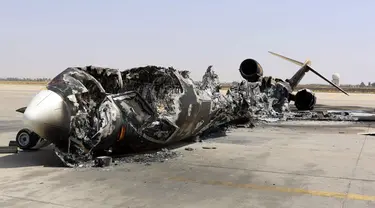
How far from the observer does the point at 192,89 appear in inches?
474

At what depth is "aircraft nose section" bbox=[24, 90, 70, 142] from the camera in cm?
880

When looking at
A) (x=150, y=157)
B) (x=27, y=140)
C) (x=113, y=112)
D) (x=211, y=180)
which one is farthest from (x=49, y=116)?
(x=211, y=180)

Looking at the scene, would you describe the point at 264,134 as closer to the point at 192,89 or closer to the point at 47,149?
the point at 192,89

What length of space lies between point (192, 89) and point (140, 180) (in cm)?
456

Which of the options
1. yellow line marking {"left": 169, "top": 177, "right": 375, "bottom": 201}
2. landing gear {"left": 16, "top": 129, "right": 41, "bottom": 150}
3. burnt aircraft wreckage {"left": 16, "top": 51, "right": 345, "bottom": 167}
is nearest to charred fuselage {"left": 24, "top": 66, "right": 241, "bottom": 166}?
burnt aircraft wreckage {"left": 16, "top": 51, "right": 345, "bottom": 167}

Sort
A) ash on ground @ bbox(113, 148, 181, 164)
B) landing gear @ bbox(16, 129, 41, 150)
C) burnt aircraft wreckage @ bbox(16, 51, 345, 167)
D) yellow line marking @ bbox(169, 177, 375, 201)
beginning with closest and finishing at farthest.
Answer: yellow line marking @ bbox(169, 177, 375, 201)
burnt aircraft wreckage @ bbox(16, 51, 345, 167)
ash on ground @ bbox(113, 148, 181, 164)
landing gear @ bbox(16, 129, 41, 150)

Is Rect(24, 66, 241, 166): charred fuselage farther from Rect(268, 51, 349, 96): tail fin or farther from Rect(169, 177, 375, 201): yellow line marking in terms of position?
Rect(268, 51, 349, 96): tail fin

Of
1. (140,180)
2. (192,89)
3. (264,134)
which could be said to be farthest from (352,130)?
(140,180)

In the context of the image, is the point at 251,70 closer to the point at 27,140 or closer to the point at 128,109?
the point at 128,109

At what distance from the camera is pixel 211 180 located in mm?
8227

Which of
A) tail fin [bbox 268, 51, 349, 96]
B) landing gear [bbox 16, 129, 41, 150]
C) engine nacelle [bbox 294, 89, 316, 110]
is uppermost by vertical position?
tail fin [bbox 268, 51, 349, 96]

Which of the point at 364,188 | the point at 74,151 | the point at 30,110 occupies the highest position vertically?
the point at 30,110

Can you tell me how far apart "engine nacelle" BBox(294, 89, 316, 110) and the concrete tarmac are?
14201 mm

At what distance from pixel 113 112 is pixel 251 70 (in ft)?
51.7
